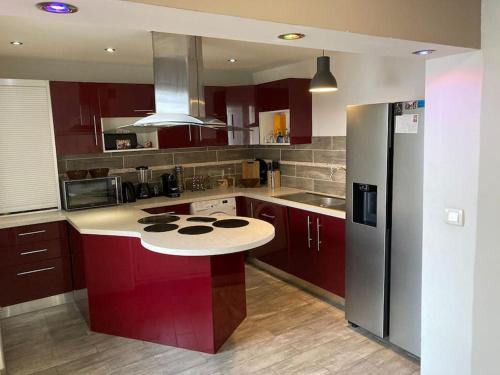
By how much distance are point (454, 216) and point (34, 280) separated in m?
3.50

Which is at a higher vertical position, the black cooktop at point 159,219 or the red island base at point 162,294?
the black cooktop at point 159,219

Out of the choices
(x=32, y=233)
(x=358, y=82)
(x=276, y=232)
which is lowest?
(x=276, y=232)

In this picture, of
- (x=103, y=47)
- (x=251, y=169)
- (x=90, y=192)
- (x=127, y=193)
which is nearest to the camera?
(x=103, y=47)

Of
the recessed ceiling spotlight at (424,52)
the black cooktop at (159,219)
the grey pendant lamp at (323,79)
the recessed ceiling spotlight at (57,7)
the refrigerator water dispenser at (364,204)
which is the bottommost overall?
the black cooktop at (159,219)

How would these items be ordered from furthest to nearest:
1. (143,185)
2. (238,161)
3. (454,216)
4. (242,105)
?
(238,161)
(242,105)
(143,185)
(454,216)

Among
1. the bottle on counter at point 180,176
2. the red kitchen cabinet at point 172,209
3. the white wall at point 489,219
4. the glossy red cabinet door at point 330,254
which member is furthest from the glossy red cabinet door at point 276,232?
the white wall at point 489,219

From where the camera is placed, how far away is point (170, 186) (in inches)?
175

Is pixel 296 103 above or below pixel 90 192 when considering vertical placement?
above

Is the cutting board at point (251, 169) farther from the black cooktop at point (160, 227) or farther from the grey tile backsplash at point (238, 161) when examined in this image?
the black cooktop at point (160, 227)

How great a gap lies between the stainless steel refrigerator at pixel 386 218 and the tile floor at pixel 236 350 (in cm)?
23

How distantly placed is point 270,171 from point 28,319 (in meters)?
2.90

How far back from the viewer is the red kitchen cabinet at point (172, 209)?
4066 millimetres

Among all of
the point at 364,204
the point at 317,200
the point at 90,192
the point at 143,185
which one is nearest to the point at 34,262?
the point at 90,192

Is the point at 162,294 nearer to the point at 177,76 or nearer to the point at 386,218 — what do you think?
the point at 177,76
